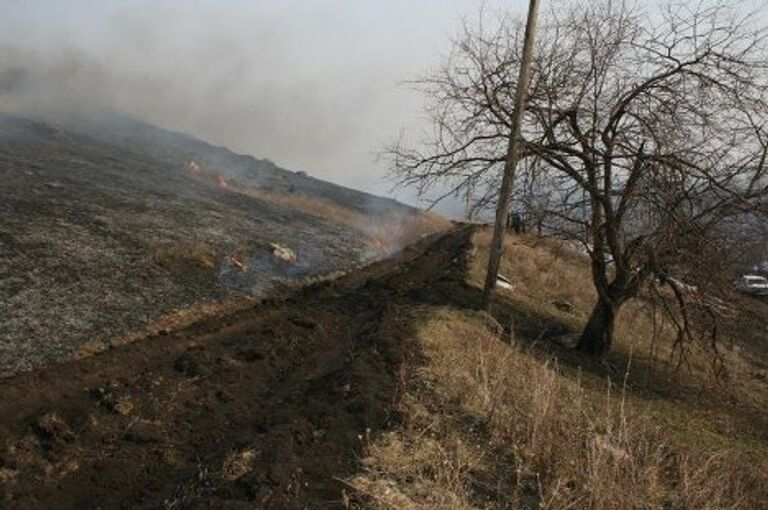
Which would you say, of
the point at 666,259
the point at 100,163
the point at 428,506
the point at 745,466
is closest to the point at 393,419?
the point at 428,506

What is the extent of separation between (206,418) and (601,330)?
31.7 feet

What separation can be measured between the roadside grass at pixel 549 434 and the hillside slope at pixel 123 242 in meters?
4.71

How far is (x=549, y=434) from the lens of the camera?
280 inches

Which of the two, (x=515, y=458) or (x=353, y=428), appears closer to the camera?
(x=515, y=458)

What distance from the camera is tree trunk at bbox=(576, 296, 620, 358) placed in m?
15.4

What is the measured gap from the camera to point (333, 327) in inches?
519

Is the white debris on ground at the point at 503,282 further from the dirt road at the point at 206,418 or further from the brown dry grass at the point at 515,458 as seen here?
the brown dry grass at the point at 515,458

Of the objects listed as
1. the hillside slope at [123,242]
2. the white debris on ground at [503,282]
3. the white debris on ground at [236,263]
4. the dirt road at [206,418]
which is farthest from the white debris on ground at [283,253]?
the dirt road at [206,418]

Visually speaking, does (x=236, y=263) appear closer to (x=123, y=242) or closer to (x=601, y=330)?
(x=123, y=242)

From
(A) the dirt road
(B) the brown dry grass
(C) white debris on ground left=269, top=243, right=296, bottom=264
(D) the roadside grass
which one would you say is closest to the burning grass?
(C) white debris on ground left=269, top=243, right=296, bottom=264

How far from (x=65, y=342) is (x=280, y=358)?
3.09m

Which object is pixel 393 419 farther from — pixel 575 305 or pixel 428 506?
pixel 575 305

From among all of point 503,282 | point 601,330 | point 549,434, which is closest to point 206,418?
point 549,434

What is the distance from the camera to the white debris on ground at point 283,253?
18.9 m
